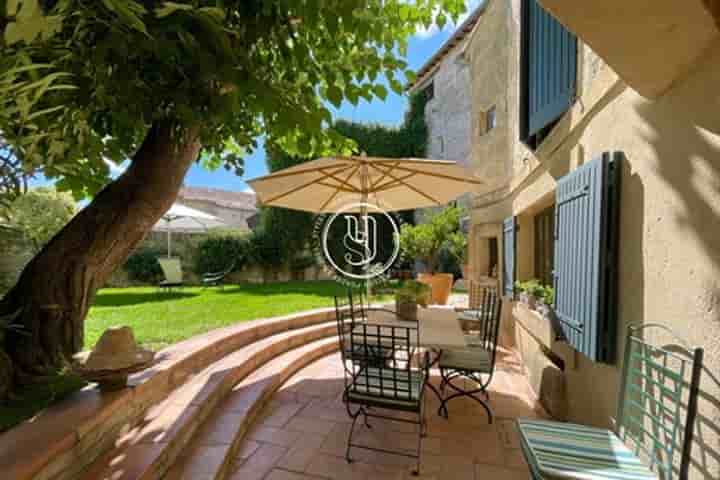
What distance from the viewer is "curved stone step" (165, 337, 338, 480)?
2.00 m

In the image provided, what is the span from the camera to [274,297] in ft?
23.2

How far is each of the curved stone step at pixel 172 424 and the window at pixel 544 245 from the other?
11.8ft

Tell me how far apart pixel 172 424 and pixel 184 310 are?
3575 millimetres

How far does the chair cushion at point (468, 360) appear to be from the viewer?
9.58 feet

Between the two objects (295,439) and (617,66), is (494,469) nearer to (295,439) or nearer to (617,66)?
(295,439)

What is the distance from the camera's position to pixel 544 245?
4.07 m

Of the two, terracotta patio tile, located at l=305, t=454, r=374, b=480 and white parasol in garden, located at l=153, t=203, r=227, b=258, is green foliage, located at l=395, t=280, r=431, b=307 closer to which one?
terracotta patio tile, located at l=305, t=454, r=374, b=480

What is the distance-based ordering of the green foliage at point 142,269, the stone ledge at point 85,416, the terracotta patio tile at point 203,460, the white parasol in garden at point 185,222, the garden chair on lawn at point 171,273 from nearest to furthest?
the stone ledge at point 85,416 < the terracotta patio tile at point 203,460 < the garden chair on lawn at point 171,273 < the white parasol in garden at point 185,222 < the green foliage at point 142,269

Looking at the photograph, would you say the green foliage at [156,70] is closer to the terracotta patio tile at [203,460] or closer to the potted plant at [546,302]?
the terracotta patio tile at [203,460]

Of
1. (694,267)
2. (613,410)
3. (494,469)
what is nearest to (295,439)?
(494,469)

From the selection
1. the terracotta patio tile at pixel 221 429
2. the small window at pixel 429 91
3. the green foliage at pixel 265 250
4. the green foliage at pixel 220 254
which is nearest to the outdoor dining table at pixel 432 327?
the terracotta patio tile at pixel 221 429

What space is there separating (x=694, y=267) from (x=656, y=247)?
295 millimetres

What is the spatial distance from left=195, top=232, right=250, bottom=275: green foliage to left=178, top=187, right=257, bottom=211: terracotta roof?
27.6 feet


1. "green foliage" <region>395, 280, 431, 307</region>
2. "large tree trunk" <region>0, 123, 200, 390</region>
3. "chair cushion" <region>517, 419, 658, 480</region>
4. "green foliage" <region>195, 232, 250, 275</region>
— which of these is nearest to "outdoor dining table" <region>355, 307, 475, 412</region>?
"green foliage" <region>395, 280, 431, 307</region>
